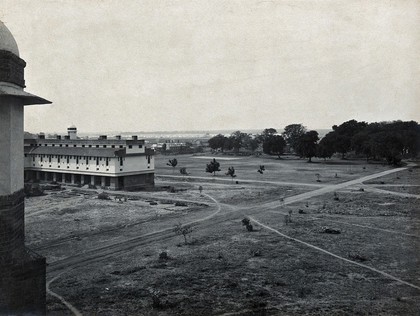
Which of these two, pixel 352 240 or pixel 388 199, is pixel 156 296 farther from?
pixel 388 199

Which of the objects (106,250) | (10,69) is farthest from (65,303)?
(10,69)

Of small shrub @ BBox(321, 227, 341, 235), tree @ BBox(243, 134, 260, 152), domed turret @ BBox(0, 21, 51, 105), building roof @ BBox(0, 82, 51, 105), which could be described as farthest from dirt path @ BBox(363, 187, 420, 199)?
tree @ BBox(243, 134, 260, 152)

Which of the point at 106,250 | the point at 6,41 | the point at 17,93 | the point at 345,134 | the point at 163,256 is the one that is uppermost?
the point at 345,134

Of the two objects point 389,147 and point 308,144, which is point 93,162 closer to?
point 308,144

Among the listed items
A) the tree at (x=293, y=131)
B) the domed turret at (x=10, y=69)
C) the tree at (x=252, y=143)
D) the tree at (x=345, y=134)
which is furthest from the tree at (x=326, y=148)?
the domed turret at (x=10, y=69)

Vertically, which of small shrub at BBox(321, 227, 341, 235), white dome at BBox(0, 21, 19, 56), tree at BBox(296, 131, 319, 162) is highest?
white dome at BBox(0, 21, 19, 56)

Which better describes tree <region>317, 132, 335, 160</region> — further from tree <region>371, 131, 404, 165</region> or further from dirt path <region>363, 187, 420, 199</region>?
dirt path <region>363, 187, 420, 199</region>

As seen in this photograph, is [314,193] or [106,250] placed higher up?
[314,193]
